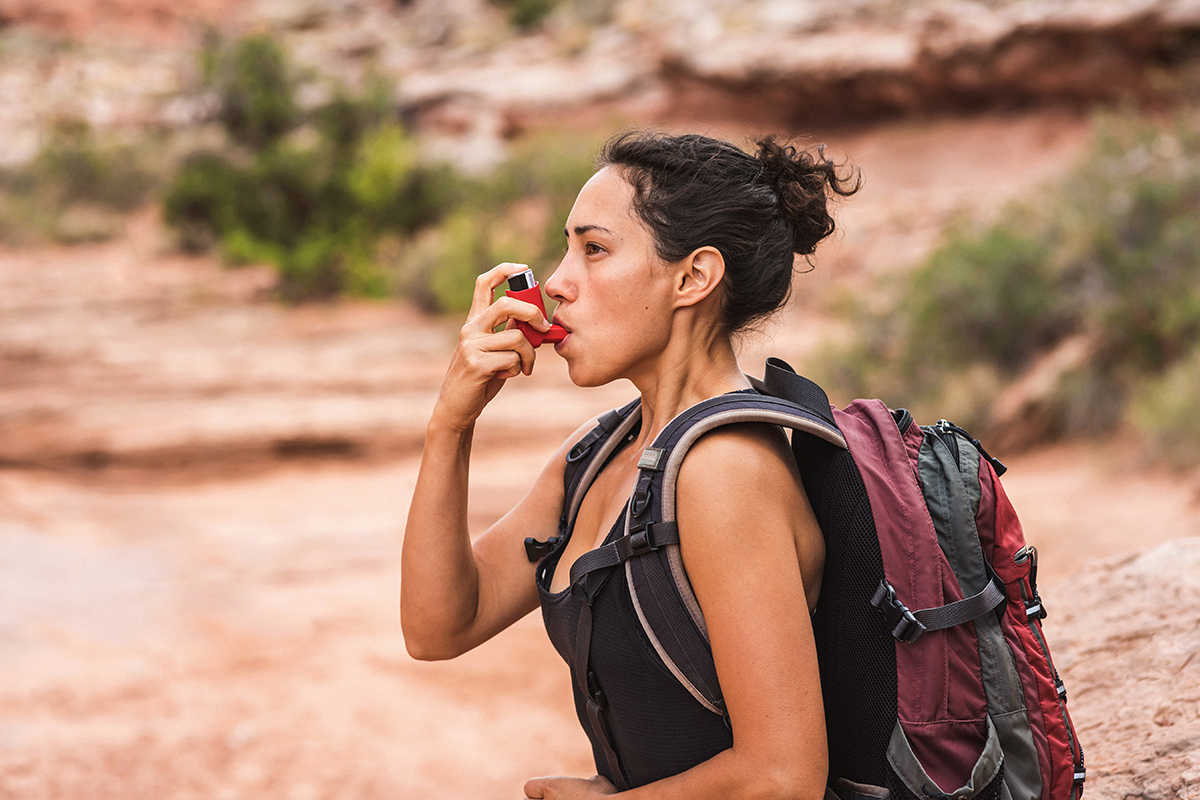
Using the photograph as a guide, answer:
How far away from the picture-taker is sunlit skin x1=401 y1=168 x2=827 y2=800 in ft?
4.03

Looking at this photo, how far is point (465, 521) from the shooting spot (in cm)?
161

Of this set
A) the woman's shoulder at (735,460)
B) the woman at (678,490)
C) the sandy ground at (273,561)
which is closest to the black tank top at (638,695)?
the woman at (678,490)

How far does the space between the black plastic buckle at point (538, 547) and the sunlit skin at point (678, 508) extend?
0.03m

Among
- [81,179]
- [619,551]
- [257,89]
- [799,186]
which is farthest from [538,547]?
[81,179]

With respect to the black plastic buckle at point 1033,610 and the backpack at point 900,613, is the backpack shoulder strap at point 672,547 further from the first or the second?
the black plastic buckle at point 1033,610

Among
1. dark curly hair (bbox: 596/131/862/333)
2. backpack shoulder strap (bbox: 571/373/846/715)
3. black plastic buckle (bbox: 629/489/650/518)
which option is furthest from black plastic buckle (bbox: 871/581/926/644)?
dark curly hair (bbox: 596/131/862/333)

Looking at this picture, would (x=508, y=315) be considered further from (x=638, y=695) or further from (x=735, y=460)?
(x=638, y=695)

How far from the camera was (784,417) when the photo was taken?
1.30m

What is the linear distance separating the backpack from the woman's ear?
209 millimetres

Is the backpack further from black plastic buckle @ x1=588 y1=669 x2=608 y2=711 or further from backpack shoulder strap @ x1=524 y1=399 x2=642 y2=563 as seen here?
backpack shoulder strap @ x1=524 y1=399 x2=642 y2=563

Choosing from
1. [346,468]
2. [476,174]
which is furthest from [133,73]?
[346,468]

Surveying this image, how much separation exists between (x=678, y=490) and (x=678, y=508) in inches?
1.0

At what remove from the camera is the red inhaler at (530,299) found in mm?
1504

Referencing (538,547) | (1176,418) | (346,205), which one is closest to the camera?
(538,547)
